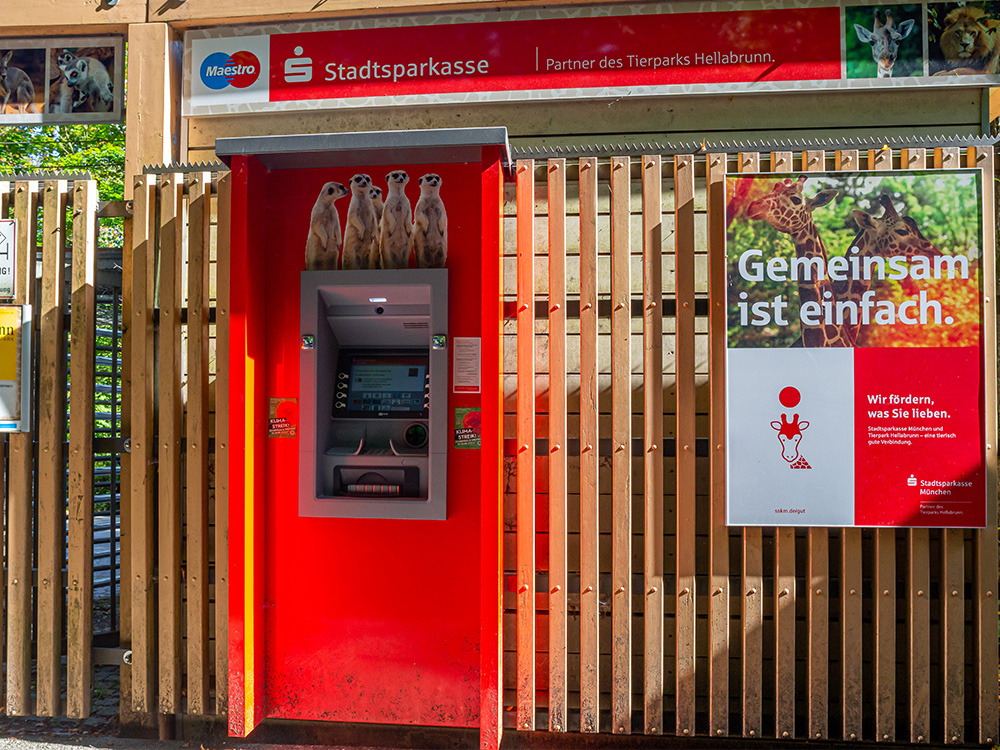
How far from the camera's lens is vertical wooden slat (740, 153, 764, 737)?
3.12 metres

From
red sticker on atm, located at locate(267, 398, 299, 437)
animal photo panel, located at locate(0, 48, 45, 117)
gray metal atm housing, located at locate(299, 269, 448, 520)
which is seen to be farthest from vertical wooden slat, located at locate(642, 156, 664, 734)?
animal photo panel, located at locate(0, 48, 45, 117)

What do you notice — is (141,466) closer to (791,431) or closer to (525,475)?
(525,475)

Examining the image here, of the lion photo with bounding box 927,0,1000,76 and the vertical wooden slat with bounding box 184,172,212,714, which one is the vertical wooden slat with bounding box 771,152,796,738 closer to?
the vertical wooden slat with bounding box 184,172,212,714

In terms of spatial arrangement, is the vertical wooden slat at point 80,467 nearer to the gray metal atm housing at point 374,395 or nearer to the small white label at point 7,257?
the small white label at point 7,257

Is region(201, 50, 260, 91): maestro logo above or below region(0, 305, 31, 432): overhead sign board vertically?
above

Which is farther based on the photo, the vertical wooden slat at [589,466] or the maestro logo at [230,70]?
the maestro logo at [230,70]

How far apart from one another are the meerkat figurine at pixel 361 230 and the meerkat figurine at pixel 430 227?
0.63 feet

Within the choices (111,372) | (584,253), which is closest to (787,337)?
(584,253)

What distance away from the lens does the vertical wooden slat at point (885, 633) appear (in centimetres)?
307

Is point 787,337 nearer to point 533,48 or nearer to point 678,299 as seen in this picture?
point 678,299

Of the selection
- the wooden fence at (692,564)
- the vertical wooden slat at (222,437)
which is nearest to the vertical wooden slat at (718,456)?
the wooden fence at (692,564)

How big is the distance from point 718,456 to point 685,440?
6.4 inches

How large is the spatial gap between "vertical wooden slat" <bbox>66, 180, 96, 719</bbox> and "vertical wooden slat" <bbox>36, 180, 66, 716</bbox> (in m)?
0.06

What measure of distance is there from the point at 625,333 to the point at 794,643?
1565 millimetres
